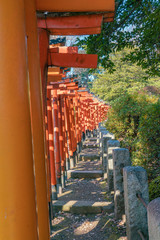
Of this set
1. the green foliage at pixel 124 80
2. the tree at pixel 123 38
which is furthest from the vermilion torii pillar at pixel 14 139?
the green foliage at pixel 124 80

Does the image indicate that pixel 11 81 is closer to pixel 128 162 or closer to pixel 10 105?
pixel 10 105

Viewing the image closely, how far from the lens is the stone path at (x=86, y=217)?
4105mm

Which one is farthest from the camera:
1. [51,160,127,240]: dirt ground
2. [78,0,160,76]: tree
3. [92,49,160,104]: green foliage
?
[92,49,160,104]: green foliage

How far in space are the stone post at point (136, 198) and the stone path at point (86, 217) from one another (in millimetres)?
1065

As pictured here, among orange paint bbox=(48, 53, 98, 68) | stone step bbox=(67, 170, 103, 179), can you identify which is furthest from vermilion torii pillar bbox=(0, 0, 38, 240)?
stone step bbox=(67, 170, 103, 179)

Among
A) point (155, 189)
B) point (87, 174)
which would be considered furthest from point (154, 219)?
point (87, 174)

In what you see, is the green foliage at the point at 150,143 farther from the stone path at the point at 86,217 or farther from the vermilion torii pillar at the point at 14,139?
the vermilion torii pillar at the point at 14,139

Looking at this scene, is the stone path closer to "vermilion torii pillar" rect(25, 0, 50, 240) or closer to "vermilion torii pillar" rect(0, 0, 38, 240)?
"vermilion torii pillar" rect(25, 0, 50, 240)

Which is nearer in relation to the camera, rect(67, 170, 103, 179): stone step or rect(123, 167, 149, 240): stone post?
rect(123, 167, 149, 240): stone post

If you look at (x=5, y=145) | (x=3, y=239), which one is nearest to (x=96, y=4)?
(x=5, y=145)

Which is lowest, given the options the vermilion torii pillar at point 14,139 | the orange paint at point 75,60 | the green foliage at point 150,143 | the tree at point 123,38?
the green foliage at point 150,143

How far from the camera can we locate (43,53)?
2.11 m

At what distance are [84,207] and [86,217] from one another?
21cm

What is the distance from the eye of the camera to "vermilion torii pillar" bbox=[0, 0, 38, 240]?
2.66ft
